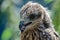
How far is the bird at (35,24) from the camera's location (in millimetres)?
1573

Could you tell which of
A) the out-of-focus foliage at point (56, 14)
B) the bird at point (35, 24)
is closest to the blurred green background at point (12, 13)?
the out-of-focus foliage at point (56, 14)

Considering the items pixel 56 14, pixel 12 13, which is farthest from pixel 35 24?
pixel 12 13

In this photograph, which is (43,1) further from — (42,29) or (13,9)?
(42,29)

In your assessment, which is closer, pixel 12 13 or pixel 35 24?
pixel 35 24

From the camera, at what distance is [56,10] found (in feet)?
6.68

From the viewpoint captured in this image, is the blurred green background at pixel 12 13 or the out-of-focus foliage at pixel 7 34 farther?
the out-of-focus foliage at pixel 7 34

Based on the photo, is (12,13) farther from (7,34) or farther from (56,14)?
(56,14)

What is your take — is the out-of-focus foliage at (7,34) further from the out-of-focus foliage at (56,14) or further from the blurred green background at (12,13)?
the out-of-focus foliage at (56,14)

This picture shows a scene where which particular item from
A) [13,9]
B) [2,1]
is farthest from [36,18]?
[2,1]

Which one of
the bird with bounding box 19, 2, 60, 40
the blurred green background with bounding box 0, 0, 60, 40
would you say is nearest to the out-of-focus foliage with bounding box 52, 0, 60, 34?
the blurred green background with bounding box 0, 0, 60, 40

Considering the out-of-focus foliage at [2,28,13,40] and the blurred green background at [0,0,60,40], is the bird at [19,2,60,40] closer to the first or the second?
the blurred green background at [0,0,60,40]

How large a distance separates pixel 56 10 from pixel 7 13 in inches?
15.4

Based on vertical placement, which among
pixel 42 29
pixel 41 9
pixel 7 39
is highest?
pixel 41 9

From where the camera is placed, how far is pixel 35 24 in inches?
61.9
